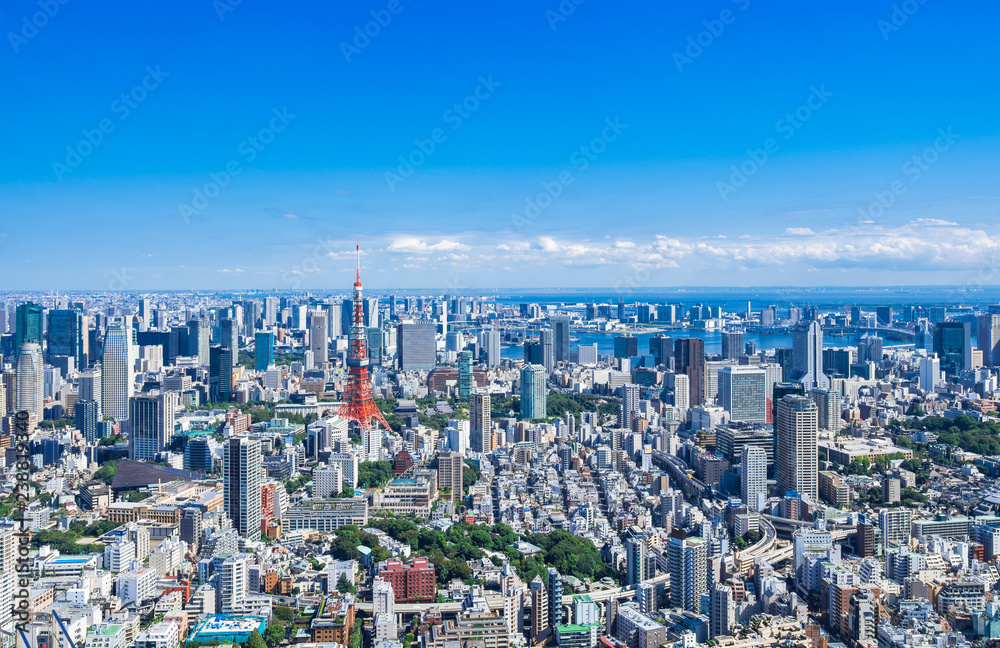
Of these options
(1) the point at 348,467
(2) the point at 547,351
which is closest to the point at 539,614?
(1) the point at 348,467

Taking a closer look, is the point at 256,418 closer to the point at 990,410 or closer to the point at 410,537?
the point at 410,537

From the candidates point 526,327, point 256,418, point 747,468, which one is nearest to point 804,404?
point 747,468

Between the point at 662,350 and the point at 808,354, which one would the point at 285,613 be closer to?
the point at 808,354

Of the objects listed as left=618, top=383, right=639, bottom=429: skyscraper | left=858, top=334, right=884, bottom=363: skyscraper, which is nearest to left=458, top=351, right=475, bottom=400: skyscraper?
left=618, top=383, right=639, bottom=429: skyscraper

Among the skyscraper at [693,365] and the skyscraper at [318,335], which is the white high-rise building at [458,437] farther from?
the skyscraper at [318,335]

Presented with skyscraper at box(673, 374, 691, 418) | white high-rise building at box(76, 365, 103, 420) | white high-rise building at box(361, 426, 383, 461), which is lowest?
white high-rise building at box(361, 426, 383, 461)

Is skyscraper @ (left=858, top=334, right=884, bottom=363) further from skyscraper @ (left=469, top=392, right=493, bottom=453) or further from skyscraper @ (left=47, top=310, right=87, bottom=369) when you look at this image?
skyscraper @ (left=47, top=310, right=87, bottom=369)

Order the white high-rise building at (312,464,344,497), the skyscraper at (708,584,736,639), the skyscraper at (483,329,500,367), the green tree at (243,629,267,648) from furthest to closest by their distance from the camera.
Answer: the skyscraper at (483,329,500,367)
the white high-rise building at (312,464,344,497)
the skyscraper at (708,584,736,639)
the green tree at (243,629,267,648)
